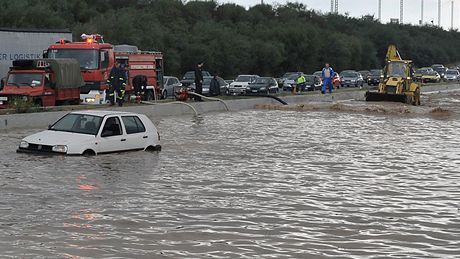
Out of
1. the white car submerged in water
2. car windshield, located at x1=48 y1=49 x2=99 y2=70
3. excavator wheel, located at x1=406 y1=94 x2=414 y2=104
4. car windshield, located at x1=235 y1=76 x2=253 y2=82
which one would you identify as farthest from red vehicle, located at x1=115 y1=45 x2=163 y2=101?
the white car submerged in water

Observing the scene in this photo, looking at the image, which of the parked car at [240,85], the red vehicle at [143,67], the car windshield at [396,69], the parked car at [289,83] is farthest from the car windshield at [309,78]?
the red vehicle at [143,67]

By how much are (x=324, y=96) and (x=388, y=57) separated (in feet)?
16.4

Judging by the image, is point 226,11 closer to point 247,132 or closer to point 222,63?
point 222,63

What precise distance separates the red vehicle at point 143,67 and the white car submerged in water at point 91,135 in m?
15.0

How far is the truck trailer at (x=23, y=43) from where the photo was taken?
110ft

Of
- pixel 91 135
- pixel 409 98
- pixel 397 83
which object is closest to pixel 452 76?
pixel 409 98

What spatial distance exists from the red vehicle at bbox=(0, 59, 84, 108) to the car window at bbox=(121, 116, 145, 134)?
33.3 ft

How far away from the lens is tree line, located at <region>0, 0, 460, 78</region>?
201ft

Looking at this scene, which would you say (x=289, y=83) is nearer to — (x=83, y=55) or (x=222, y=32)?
(x=222, y=32)

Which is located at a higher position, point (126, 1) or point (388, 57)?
point (126, 1)

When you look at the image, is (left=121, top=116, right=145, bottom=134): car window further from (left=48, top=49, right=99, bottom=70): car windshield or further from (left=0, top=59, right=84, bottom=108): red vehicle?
(left=48, top=49, right=99, bottom=70): car windshield

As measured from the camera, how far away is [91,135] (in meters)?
17.5

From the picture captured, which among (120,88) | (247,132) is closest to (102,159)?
(247,132)

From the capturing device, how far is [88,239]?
1041 centimetres
